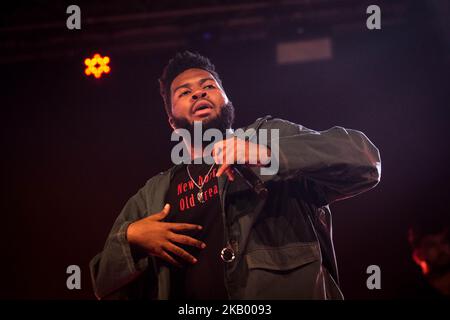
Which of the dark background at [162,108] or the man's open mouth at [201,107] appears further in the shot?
the dark background at [162,108]

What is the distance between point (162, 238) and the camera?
6.58 ft

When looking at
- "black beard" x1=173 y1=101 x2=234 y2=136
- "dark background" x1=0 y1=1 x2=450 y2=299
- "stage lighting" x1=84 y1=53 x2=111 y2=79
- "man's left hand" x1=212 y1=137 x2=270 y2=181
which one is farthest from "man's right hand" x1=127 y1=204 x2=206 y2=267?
"stage lighting" x1=84 y1=53 x2=111 y2=79

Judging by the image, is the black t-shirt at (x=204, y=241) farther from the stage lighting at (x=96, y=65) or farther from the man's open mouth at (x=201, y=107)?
the stage lighting at (x=96, y=65)

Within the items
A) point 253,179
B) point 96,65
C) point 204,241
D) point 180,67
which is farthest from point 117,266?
point 96,65

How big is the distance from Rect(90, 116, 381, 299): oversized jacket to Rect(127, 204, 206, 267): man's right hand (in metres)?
0.08

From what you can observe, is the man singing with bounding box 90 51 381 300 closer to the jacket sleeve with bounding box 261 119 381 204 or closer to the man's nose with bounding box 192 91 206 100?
the jacket sleeve with bounding box 261 119 381 204

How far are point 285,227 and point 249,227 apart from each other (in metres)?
0.14

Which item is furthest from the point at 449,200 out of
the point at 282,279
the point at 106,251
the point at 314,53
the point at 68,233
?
the point at 68,233

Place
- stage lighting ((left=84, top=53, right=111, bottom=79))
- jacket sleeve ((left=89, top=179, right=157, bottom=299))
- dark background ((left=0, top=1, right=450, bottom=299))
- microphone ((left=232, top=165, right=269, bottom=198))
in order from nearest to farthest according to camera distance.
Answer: microphone ((left=232, top=165, right=269, bottom=198)) < jacket sleeve ((left=89, top=179, right=157, bottom=299)) < dark background ((left=0, top=1, right=450, bottom=299)) < stage lighting ((left=84, top=53, right=111, bottom=79))

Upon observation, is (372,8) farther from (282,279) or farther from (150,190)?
(282,279)

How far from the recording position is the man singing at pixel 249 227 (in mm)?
1855

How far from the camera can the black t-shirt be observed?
2004 mm

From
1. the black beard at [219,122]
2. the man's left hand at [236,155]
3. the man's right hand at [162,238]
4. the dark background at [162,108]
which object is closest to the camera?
the man's left hand at [236,155]

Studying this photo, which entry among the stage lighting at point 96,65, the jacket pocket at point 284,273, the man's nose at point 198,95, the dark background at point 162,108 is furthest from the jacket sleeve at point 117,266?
the stage lighting at point 96,65
